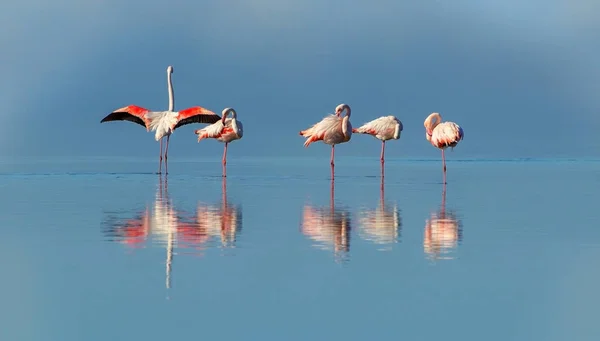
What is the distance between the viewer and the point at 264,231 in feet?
34.5

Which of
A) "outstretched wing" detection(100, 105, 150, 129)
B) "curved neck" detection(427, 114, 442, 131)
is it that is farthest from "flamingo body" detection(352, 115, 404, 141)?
"outstretched wing" detection(100, 105, 150, 129)

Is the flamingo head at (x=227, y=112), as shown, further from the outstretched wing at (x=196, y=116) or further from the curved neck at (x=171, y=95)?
the curved neck at (x=171, y=95)

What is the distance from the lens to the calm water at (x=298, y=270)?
19.0 feet

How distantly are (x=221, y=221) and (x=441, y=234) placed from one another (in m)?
2.69

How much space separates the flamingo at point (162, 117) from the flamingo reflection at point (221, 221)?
9.72 metres

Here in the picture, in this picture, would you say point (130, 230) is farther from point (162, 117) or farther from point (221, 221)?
point (162, 117)

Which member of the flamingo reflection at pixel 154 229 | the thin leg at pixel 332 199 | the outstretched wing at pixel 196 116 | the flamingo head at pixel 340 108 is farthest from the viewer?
the outstretched wing at pixel 196 116

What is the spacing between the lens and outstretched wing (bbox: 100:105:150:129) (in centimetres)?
2523

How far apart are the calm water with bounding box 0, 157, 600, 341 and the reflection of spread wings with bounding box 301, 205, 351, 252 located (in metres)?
0.02

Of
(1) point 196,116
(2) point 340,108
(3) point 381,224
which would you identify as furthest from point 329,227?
(1) point 196,116

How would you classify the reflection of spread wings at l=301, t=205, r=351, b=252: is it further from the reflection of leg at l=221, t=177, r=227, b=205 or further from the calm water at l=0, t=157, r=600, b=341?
the reflection of leg at l=221, t=177, r=227, b=205

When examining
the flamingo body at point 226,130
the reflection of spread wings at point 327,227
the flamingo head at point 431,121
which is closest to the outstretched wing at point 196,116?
the flamingo body at point 226,130

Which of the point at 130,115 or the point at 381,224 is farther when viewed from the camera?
the point at 130,115

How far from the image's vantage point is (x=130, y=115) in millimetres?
25531
